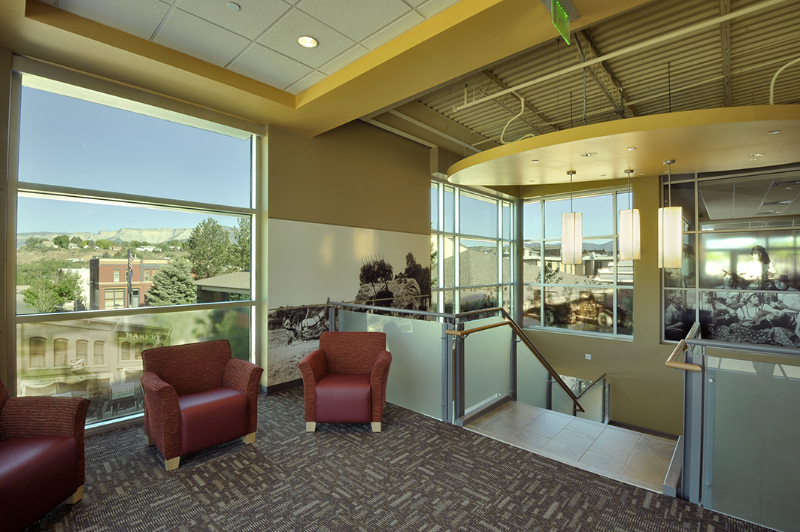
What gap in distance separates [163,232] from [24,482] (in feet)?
9.47

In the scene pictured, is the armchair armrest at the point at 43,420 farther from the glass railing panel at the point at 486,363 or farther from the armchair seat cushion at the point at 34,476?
the glass railing panel at the point at 486,363

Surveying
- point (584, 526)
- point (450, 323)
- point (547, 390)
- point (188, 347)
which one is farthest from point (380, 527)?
point (547, 390)

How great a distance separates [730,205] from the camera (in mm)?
7891

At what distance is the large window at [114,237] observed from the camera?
373 centimetres

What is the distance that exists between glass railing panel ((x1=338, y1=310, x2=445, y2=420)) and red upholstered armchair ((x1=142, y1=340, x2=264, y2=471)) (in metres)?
1.66

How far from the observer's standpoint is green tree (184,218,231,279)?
4.80m

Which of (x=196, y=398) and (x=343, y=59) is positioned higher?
(x=343, y=59)

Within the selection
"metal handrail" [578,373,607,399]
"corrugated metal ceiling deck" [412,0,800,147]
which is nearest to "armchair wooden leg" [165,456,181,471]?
"corrugated metal ceiling deck" [412,0,800,147]

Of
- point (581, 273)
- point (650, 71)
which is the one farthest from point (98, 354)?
point (581, 273)

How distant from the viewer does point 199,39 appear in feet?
11.9

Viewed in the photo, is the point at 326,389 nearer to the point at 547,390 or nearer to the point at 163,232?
the point at 163,232

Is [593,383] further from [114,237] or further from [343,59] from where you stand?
[114,237]

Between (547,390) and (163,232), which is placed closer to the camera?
(163,232)

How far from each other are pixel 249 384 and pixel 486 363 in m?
2.63
